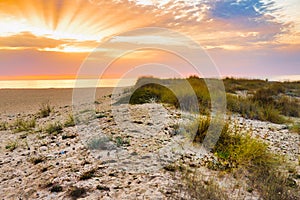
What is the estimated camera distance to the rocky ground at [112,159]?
4.02m

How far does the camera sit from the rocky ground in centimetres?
402

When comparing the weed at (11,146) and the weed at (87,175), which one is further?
the weed at (11,146)

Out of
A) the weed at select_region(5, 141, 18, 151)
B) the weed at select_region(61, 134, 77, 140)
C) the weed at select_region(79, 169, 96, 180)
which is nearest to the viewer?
the weed at select_region(79, 169, 96, 180)

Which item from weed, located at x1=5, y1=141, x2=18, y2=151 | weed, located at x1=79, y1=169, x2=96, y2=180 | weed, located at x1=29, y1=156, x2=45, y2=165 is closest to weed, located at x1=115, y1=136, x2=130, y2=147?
weed, located at x1=79, y1=169, x2=96, y2=180

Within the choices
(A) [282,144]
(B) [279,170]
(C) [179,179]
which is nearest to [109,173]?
(C) [179,179]

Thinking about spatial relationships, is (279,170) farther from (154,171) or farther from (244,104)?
(244,104)

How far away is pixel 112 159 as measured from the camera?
490 centimetres

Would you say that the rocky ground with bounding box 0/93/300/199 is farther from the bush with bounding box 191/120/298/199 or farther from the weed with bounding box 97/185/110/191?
the bush with bounding box 191/120/298/199

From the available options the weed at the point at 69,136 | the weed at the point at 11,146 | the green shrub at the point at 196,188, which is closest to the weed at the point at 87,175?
the green shrub at the point at 196,188

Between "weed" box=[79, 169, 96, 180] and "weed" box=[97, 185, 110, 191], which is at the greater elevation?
"weed" box=[79, 169, 96, 180]

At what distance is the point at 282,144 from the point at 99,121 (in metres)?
4.45

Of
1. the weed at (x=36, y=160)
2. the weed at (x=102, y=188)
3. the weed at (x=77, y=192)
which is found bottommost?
the weed at (x=36, y=160)

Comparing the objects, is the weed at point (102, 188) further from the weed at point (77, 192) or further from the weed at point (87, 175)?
the weed at point (87, 175)

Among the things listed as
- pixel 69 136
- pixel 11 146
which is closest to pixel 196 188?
pixel 69 136
